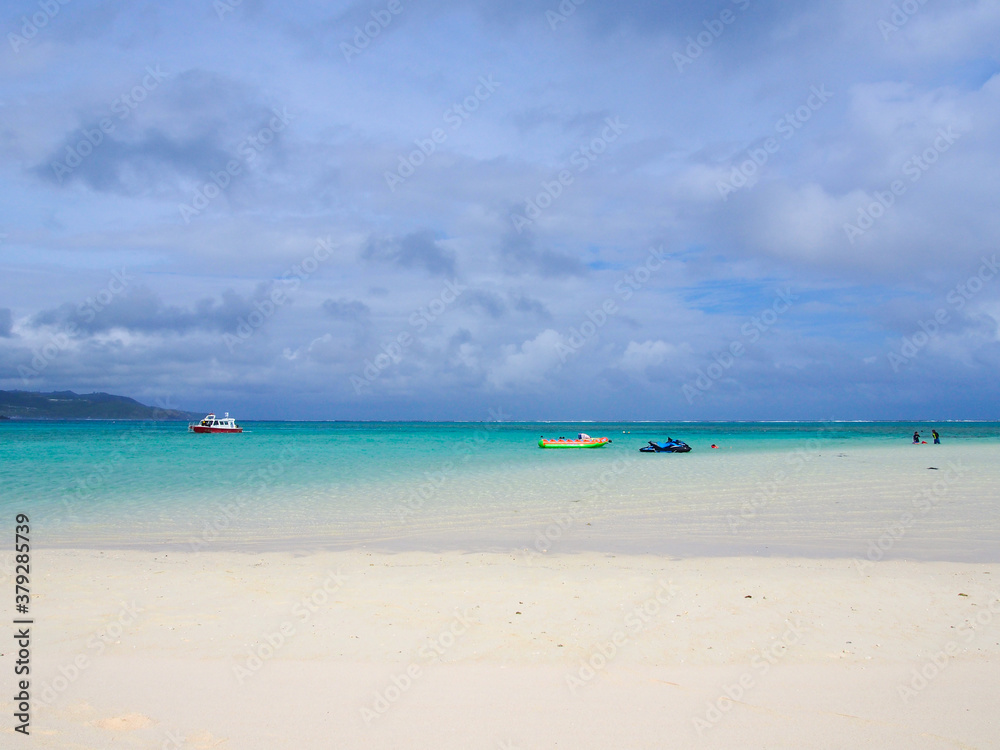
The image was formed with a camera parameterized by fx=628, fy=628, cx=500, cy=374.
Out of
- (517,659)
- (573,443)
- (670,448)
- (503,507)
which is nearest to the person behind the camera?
(517,659)

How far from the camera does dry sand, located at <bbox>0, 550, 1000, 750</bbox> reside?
5219 millimetres

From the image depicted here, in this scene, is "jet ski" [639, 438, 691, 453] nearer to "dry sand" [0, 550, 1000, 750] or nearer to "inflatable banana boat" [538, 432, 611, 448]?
"inflatable banana boat" [538, 432, 611, 448]

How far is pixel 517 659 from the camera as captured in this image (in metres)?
6.61

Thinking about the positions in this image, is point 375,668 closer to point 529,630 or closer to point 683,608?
point 529,630

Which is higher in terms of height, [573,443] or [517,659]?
[517,659]

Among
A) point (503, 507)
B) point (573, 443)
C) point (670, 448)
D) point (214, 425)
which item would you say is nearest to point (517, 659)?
point (503, 507)

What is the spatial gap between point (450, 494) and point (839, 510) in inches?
471

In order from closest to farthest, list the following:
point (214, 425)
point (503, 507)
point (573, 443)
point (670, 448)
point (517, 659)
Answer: point (517, 659) → point (503, 507) → point (670, 448) → point (573, 443) → point (214, 425)

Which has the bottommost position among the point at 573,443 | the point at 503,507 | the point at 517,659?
the point at 573,443

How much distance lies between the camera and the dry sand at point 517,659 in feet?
17.1

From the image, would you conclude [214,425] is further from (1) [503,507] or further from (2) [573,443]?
(1) [503,507]

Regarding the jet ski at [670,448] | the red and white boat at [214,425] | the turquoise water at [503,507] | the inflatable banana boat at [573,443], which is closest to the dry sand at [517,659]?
the turquoise water at [503,507]

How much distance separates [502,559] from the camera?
38.0ft

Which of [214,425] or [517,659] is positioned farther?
[214,425]
